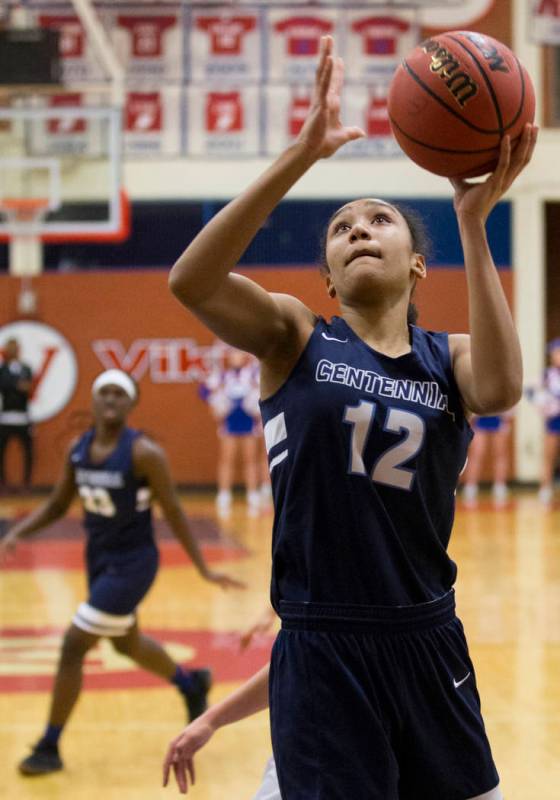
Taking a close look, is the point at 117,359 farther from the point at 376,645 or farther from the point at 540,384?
the point at 376,645

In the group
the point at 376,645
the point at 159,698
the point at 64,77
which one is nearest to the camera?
the point at 376,645

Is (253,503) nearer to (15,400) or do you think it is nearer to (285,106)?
(15,400)

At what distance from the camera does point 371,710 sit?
8.48ft

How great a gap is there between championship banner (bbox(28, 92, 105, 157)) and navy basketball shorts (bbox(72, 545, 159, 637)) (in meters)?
9.27

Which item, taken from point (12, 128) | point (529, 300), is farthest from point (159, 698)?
point (529, 300)

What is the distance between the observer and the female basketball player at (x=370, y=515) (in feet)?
8.46

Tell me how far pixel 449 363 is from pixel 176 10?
13.7m

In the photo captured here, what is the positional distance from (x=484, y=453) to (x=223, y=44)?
6.34 metres

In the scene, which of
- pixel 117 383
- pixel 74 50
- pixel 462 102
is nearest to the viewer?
pixel 462 102

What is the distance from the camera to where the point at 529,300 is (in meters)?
16.8

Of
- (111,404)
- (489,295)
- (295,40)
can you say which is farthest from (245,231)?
(295,40)

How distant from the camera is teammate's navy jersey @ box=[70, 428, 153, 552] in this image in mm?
5684

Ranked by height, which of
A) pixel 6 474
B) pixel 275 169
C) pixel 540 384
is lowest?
pixel 6 474

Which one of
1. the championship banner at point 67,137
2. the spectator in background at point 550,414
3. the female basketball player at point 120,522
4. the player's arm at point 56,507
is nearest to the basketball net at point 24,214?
the championship banner at point 67,137
